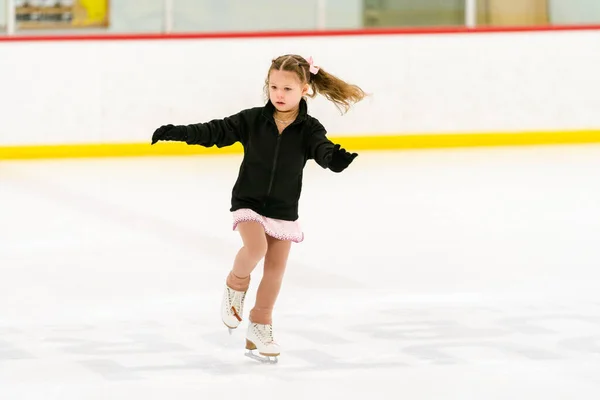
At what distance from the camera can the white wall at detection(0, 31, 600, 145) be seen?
838cm

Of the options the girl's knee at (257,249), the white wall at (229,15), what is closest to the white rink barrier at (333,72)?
the white wall at (229,15)

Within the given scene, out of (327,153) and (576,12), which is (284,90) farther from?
(576,12)

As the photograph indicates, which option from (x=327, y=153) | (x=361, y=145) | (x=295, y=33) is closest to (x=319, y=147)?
(x=327, y=153)

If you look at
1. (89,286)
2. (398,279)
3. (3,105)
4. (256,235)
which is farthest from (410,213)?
(3,105)

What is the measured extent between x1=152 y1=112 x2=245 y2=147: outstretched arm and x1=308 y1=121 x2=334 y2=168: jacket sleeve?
189mm

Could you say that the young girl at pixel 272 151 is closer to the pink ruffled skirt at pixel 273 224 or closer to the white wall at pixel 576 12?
the pink ruffled skirt at pixel 273 224

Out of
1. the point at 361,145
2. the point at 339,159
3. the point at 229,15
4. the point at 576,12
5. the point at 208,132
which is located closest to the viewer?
the point at 339,159

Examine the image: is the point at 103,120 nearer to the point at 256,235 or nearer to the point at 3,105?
the point at 3,105

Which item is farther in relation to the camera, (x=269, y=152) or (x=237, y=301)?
(x=237, y=301)

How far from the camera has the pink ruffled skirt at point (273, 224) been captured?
10.3 feet

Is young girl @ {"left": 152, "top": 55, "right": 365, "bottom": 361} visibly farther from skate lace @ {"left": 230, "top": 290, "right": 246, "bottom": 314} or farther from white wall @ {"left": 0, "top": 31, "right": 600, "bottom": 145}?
white wall @ {"left": 0, "top": 31, "right": 600, "bottom": 145}

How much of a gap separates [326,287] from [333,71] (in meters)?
4.67

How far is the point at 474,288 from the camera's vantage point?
13.9 feet

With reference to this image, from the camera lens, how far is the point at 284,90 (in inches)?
123
